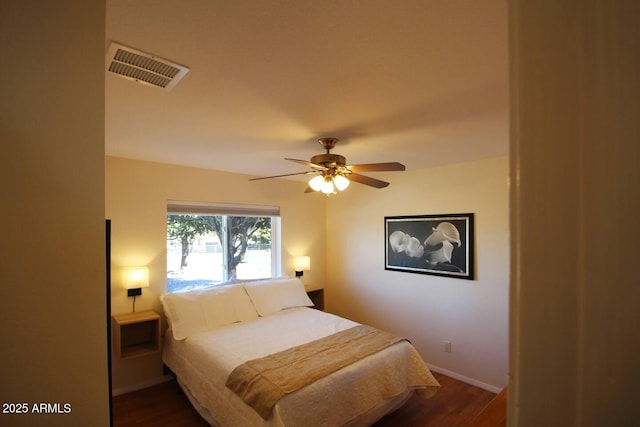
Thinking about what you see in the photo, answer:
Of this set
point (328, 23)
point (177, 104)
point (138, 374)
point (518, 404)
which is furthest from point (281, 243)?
point (518, 404)

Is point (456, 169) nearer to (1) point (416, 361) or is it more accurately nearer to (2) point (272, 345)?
(1) point (416, 361)

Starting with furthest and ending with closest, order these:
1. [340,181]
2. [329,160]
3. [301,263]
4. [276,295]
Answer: [301,263]
[276,295]
[340,181]
[329,160]

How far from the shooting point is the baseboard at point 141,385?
2889 millimetres

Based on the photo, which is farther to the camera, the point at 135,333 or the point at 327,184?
the point at 135,333

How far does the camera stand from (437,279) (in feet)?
11.2

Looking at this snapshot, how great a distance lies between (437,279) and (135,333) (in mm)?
3328

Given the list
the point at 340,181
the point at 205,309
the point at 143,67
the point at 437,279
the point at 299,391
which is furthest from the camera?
the point at 437,279

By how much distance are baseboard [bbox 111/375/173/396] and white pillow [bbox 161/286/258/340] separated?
2.55ft

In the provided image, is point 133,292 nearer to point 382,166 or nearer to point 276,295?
point 276,295

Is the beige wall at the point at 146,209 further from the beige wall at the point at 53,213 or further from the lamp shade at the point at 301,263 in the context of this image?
the beige wall at the point at 53,213

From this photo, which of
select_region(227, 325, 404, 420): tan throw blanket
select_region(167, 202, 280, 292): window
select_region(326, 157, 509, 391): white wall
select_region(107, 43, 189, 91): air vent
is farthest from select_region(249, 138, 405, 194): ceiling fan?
select_region(167, 202, 280, 292): window

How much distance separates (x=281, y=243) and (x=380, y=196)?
1.53 metres

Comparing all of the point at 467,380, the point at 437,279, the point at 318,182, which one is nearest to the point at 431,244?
the point at 437,279

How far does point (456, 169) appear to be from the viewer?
3.29m
